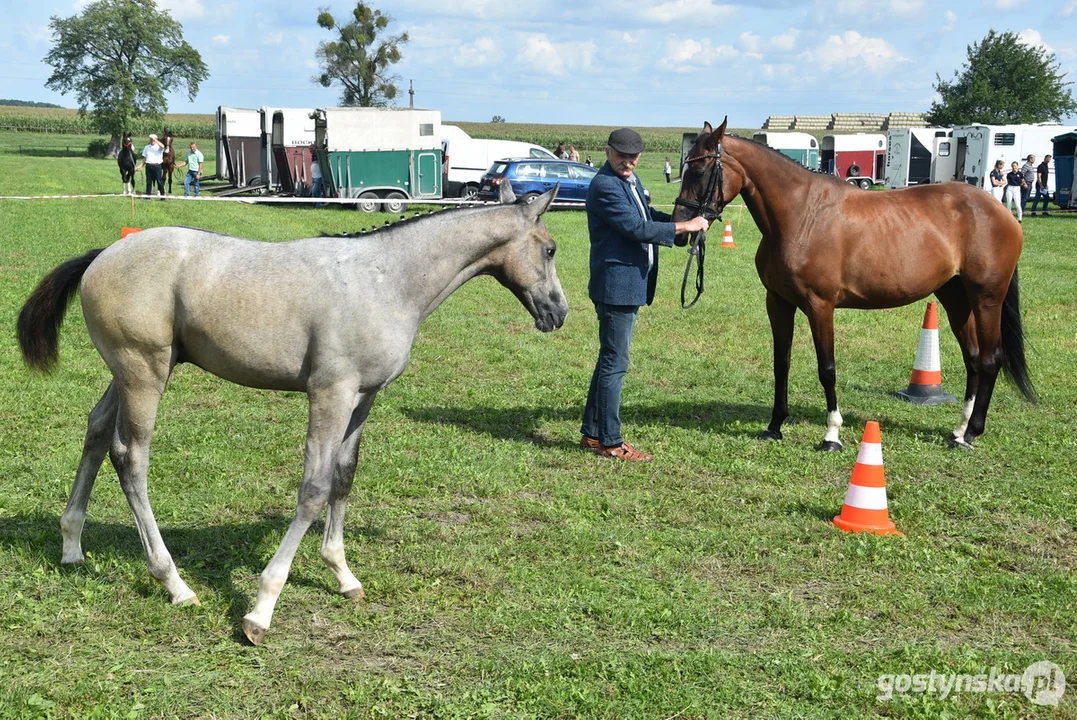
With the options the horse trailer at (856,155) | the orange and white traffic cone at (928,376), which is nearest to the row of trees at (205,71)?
the horse trailer at (856,155)

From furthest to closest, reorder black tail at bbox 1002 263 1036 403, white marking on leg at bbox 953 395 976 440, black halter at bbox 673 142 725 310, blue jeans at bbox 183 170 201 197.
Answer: blue jeans at bbox 183 170 201 197 < black tail at bbox 1002 263 1036 403 < white marking on leg at bbox 953 395 976 440 < black halter at bbox 673 142 725 310

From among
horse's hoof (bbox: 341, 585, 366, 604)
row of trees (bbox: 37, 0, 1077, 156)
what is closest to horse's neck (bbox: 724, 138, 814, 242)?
horse's hoof (bbox: 341, 585, 366, 604)

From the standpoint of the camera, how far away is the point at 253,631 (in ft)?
14.0

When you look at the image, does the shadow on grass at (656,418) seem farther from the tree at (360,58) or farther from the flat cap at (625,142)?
the tree at (360,58)

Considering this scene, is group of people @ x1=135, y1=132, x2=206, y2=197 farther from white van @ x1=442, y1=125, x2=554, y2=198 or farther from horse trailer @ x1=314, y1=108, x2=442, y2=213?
white van @ x1=442, y1=125, x2=554, y2=198

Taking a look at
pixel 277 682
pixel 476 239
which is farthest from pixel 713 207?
pixel 277 682

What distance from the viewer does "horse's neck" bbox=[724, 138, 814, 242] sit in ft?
24.9

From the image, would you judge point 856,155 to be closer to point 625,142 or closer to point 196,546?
point 625,142

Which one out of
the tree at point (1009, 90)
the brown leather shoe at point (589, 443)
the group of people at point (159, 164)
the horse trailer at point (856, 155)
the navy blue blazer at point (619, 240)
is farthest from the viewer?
the tree at point (1009, 90)

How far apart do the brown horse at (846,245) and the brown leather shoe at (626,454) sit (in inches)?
48.8

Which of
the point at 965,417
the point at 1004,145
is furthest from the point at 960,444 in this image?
the point at 1004,145

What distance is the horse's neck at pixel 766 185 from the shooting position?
7594mm

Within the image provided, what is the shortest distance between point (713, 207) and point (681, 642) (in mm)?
3882

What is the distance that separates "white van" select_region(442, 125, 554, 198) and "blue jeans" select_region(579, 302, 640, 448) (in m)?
24.3
